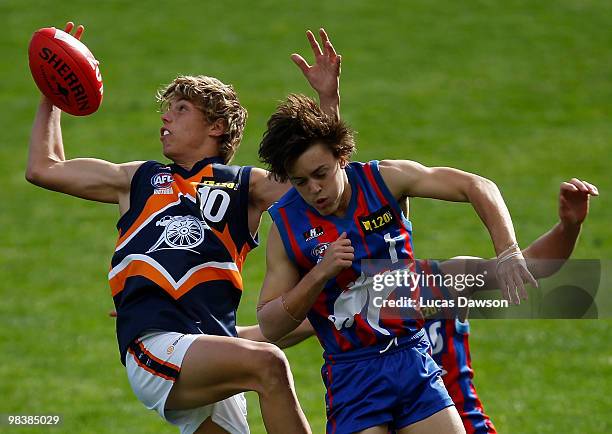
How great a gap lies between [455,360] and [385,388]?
2.97 ft

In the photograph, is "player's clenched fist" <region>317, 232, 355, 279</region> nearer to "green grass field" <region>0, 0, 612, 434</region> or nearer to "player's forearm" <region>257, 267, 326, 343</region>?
"player's forearm" <region>257, 267, 326, 343</region>

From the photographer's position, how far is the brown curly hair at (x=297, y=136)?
5488mm

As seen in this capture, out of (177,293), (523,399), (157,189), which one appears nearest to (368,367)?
(177,293)

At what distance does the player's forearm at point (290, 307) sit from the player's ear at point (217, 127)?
148 centimetres

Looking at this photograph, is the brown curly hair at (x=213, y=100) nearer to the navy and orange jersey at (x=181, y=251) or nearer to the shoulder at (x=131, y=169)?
the navy and orange jersey at (x=181, y=251)

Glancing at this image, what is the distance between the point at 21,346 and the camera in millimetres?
12867

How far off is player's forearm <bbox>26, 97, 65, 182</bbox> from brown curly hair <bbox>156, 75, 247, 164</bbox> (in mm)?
654

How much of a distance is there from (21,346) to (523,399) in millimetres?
5677

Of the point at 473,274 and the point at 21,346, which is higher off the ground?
the point at 473,274

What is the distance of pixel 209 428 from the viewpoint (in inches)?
249

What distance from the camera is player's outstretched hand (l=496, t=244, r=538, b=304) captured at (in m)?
5.17

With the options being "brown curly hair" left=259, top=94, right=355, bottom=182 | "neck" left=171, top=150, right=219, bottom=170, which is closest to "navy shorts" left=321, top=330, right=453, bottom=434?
"brown curly hair" left=259, top=94, right=355, bottom=182

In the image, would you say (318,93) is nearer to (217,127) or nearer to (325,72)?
(325,72)

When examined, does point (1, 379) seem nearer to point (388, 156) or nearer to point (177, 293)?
point (177, 293)
